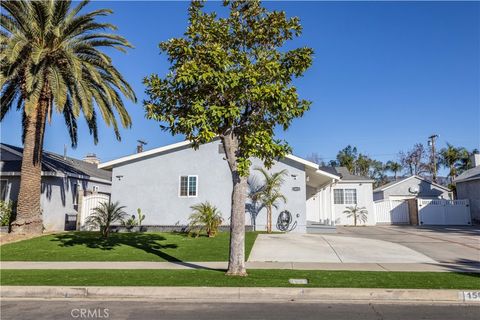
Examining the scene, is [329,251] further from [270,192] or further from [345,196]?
[345,196]

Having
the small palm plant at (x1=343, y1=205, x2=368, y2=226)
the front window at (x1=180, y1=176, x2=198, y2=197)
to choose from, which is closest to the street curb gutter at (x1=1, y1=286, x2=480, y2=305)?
the front window at (x1=180, y1=176, x2=198, y2=197)

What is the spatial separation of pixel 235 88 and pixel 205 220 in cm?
914

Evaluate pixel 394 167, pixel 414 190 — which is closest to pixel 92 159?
pixel 414 190

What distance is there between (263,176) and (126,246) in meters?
7.52

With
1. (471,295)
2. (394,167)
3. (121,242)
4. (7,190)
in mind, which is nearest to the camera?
(471,295)

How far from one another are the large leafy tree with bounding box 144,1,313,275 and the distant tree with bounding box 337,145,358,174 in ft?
144

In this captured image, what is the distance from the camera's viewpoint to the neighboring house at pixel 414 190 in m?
31.6

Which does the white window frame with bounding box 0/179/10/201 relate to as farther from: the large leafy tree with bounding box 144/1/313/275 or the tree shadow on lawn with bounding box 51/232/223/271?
the large leafy tree with bounding box 144/1/313/275

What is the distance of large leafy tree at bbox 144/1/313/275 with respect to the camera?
28.8 feet

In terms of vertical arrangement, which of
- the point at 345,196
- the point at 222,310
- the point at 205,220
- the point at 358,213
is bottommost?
the point at 222,310

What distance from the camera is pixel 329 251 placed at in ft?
43.2

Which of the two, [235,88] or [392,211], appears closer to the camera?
[235,88]

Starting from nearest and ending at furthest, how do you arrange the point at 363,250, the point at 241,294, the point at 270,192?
the point at 241,294 → the point at 363,250 → the point at 270,192

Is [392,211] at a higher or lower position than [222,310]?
higher
